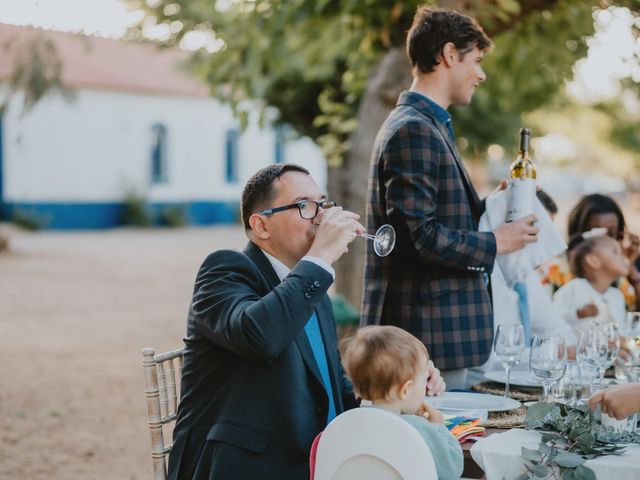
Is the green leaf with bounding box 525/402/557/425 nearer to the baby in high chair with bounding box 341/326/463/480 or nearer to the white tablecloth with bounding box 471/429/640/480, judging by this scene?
the white tablecloth with bounding box 471/429/640/480

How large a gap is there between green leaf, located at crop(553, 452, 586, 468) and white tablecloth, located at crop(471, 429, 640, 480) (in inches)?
1.3

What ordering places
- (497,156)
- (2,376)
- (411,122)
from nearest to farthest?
(411,122) < (2,376) < (497,156)

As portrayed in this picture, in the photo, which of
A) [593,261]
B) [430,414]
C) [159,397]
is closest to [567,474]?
[430,414]

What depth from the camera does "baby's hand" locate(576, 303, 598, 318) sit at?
15.1 ft

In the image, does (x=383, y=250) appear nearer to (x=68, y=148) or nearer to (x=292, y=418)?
(x=292, y=418)

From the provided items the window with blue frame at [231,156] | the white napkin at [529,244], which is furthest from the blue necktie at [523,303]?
the window with blue frame at [231,156]

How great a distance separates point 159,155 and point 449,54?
31559 mm

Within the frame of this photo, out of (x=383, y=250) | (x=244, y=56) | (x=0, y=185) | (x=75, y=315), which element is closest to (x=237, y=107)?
(x=244, y=56)

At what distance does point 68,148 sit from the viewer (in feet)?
100

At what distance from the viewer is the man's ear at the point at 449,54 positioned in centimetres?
366

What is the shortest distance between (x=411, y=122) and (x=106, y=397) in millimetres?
5690

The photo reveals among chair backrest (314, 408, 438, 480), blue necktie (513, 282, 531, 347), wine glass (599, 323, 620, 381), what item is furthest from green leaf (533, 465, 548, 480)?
blue necktie (513, 282, 531, 347)

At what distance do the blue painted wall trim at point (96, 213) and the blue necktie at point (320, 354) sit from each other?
27069 mm

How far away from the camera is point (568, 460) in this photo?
226 cm
